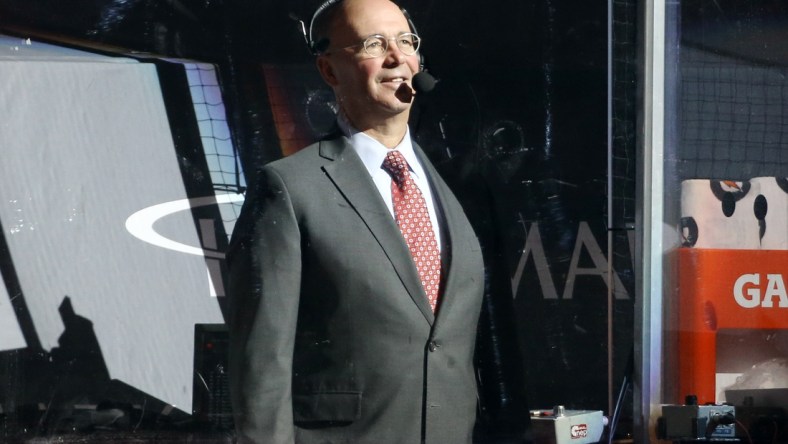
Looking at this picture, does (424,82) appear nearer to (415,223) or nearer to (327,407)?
(415,223)

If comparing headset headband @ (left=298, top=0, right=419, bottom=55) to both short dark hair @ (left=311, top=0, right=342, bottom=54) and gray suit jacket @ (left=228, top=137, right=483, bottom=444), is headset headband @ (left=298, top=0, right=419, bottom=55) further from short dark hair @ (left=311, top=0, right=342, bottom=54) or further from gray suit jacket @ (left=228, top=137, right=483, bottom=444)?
gray suit jacket @ (left=228, top=137, right=483, bottom=444)

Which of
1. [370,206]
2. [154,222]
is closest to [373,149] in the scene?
[370,206]

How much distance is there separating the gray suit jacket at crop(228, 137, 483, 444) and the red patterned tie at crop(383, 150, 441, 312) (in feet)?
0.08

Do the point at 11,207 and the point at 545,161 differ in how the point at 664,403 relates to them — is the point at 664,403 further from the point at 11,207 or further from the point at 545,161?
the point at 11,207

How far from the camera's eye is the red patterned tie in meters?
2.63

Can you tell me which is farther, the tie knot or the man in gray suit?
the tie knot

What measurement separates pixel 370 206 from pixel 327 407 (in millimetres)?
500

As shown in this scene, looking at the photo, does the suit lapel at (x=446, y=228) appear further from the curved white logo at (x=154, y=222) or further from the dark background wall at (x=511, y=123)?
the curved white logo at (x=154, y=222)

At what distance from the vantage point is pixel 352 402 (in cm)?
257

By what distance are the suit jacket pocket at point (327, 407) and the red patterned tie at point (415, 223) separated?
30 centimetres

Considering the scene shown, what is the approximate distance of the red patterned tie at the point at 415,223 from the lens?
2.63m

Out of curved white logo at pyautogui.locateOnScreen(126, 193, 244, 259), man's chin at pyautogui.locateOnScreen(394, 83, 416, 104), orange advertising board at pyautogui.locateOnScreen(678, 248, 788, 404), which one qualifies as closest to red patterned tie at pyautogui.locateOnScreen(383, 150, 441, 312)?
man's chin at pyautogui.locateOnScreen(394, 83, 416, 104)

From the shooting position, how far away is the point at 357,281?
2.58 metres

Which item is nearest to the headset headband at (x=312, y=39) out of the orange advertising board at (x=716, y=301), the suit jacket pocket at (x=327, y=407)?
the suit jacket pocket at (x=327, y=407)
